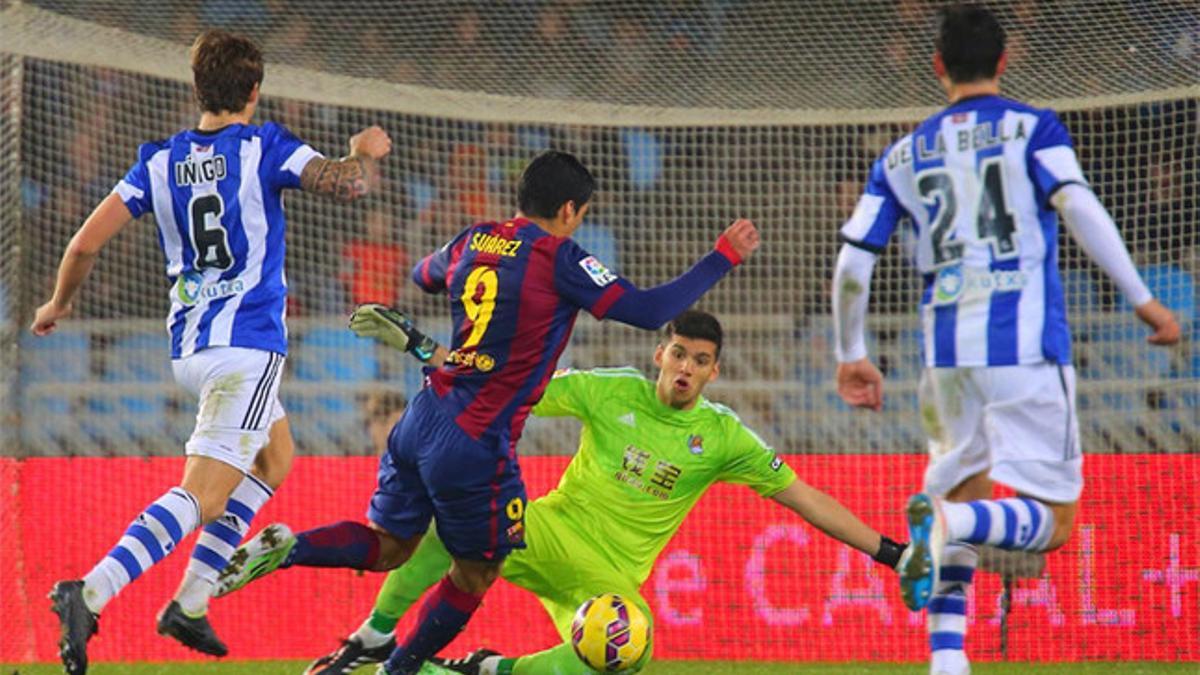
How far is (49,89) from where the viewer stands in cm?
1030

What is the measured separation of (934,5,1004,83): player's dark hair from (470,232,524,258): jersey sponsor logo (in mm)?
1471

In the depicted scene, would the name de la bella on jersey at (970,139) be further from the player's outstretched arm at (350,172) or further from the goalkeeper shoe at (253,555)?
the goalkeeper shoe at (253,555)

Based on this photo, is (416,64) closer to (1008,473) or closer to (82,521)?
(82,521)

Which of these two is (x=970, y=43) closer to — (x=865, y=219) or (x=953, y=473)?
(x=865, y=219)

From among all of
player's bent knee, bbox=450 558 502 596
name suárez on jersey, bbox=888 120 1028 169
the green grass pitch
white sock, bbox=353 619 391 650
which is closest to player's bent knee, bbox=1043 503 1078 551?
name suárez on jersey, bbox=888 120 1028 169

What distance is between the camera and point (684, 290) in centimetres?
577

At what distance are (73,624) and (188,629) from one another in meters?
0.46

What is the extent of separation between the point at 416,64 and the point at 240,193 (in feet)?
17.1

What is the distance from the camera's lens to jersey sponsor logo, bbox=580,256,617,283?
5.84 m

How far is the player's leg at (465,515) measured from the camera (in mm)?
5891

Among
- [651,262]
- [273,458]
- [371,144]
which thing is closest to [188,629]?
[273,458]

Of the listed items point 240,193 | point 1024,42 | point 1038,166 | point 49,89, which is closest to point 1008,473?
point 1038,166

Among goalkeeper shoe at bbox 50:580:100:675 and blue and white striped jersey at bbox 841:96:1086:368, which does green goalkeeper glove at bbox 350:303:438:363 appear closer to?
goalkeeper shoe at bbox 50:580:100:675

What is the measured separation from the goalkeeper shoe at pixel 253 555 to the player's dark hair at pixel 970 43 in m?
2.47
